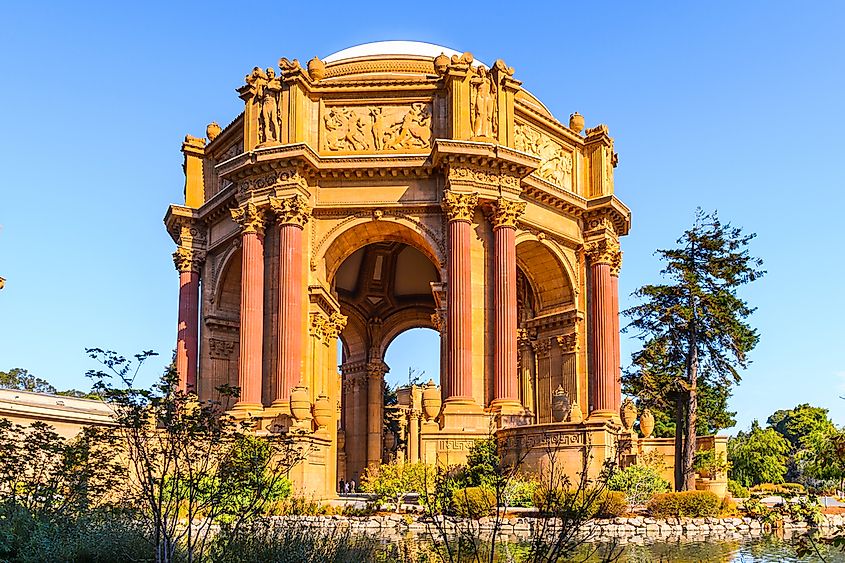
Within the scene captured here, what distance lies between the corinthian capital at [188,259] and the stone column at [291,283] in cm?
723

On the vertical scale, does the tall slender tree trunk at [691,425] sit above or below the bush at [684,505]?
above

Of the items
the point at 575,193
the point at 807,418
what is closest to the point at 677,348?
the point at 575,193

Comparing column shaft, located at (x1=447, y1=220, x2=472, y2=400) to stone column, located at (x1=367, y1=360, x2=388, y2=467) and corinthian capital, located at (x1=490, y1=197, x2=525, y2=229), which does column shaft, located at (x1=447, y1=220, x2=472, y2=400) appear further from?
stone column, located at (x1=367, y1=360, x2=388, y2=467)

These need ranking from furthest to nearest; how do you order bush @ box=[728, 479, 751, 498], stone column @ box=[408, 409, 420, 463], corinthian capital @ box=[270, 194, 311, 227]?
stone column @ box=[408, 409, 420, 463] < bush @ box=[728, 479, 751, 498] < corinthian capital @ box=[270, 194, 311, 227]

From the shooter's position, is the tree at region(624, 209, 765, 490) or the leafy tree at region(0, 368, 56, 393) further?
the leafy tree at region(0, 368, 56, 393)

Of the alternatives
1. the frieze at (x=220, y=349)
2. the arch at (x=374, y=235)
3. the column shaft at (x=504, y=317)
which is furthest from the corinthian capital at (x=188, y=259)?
the column shaft at (x=504, y=317)

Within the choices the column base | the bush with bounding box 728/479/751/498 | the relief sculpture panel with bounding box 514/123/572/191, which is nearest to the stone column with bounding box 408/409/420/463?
the bush with bounding box 728/479/751/498

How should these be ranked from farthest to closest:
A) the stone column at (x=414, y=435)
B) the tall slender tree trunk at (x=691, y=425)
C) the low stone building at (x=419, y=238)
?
the stone column at (x=414, y=435) < the tall slender tree trunk at (x=691, y=425) < the low stone building at (x=419, y=238)

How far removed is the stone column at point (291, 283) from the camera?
99.1 ft

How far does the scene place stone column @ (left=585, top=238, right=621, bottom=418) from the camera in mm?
35656

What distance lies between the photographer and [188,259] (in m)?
37.0

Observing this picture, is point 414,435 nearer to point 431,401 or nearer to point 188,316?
point 188,316

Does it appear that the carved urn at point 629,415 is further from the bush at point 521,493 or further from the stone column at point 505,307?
the bush at point 521,493

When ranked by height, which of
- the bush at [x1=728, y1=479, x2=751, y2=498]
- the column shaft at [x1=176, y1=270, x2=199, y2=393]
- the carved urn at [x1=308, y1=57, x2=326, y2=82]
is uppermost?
the carved urn at [x1=308, y1=57, x2=326, y2=82]
